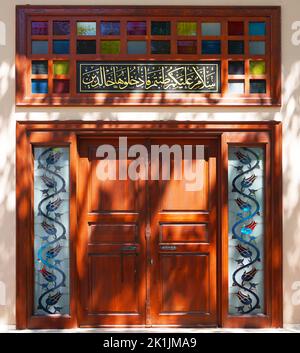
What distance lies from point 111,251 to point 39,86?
188 cm

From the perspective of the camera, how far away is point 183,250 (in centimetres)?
641

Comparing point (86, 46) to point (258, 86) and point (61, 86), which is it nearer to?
point (61, 86)

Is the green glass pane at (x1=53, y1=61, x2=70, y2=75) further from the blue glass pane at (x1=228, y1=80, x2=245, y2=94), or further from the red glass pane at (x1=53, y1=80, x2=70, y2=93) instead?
the blue glass pane at (x1=228, y1=80, x2=245, y2=94)

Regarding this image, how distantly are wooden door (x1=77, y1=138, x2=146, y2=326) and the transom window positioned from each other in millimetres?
811

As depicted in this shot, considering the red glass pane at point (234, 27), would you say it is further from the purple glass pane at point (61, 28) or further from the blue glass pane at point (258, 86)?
the purple glass pane at point (61, 28)

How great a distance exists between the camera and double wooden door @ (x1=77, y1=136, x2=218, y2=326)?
6383 mm

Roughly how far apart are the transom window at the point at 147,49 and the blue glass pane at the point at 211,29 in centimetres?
1

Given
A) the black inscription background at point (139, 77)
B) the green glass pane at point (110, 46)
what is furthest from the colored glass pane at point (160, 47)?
the green glass pane at point (110, 46)

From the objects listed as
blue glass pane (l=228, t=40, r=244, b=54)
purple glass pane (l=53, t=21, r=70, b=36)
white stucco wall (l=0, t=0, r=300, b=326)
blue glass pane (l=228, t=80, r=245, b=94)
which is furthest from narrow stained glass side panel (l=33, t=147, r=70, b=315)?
blue glass pane (l=228, t=40, r=244, b=54)

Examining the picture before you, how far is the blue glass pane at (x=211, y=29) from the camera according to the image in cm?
638

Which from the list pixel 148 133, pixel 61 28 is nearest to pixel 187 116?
pixel 148 133

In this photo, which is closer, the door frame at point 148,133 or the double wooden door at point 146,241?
the door frame at point 148,133

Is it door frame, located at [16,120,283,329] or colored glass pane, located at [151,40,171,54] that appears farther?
colored glass pane, located at [151,40,171,54]

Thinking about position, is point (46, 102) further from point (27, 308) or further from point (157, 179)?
point (27, 308)
